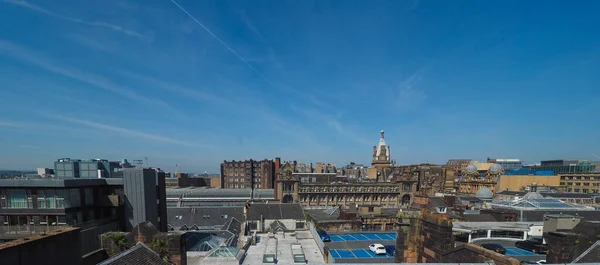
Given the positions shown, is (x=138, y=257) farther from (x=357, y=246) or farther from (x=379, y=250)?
(x=357, y=246)

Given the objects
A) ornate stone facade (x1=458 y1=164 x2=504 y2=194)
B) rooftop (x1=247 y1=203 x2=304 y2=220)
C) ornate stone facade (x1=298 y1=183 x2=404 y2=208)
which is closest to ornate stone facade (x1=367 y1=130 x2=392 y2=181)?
ornate stone facade (x1=298 y1=183 x2=404 y2=208)

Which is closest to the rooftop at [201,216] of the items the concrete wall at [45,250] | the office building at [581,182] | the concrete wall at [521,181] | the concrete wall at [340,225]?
the concrete wall at [340,225]

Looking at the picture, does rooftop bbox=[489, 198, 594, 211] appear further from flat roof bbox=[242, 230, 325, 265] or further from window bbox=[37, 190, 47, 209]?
window bbox=[37, 190, 47, 209]

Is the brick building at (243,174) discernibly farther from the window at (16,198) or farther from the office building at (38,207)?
the window at (16,198)

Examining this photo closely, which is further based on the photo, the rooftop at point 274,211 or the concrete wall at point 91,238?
the rooftop at point 274,211

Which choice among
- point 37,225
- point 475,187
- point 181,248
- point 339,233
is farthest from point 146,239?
point 475,187

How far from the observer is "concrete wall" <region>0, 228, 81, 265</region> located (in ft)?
19.0

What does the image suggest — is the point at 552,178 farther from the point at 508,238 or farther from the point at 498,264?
the point at 498,264

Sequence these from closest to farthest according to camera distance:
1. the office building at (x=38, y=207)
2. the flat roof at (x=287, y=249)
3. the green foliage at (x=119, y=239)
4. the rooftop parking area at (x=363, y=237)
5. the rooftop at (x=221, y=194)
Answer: the green foliage at (x=119, y=239) < the office building at (x=38, y=207) < the flat roof at (x=287, y=249) < the rooftop parking area at (x=363, y=237) < the rooftop at (x=221, y=194)

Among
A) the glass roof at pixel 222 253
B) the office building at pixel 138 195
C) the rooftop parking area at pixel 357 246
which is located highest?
the office building at pixel 138 195

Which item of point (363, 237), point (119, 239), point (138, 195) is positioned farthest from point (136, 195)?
point (363, 237)

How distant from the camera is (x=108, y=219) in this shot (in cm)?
2158

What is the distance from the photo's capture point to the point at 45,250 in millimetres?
6508

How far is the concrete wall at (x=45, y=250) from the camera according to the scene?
580 centimetres
